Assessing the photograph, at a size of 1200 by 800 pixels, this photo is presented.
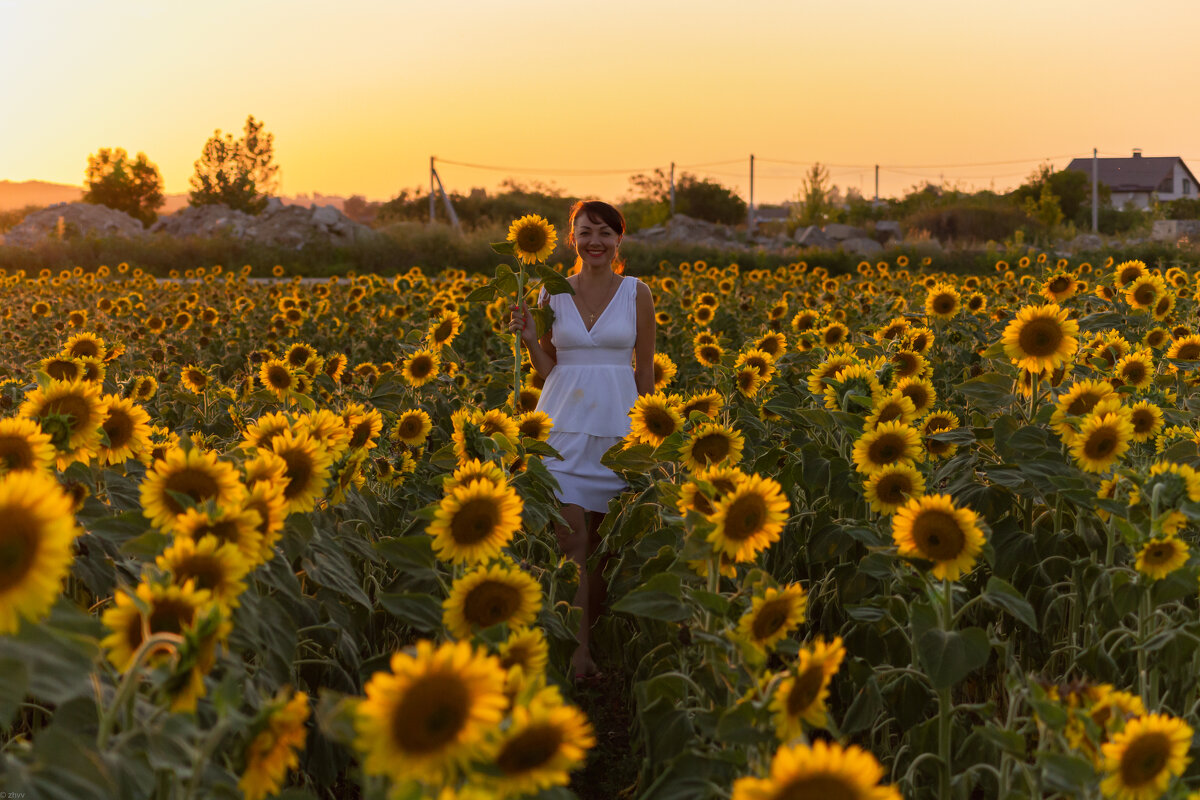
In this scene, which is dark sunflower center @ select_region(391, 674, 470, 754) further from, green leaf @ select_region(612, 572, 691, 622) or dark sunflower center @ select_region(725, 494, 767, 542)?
dark sunflower center @ select_region(725, 494, 767, 542)

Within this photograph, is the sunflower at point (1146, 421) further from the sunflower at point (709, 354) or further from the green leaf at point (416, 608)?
the sunflower at point (709, 354)

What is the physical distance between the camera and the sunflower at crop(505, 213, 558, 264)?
4.33 metres

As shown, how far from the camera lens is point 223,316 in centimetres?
1084

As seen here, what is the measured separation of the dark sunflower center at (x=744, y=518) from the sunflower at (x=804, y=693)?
429 mm

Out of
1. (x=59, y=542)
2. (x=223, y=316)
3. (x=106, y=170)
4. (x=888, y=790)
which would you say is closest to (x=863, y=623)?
(x=888, y=790)

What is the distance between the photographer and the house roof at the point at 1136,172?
84875mm

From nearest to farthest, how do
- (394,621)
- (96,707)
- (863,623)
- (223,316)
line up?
1. (96,707)
2. (863,623)
3. (394,621)
4. (223,316)

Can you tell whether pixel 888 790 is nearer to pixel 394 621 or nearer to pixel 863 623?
pixel 863 623

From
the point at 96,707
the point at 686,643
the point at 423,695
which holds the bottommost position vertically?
the point at 686,643

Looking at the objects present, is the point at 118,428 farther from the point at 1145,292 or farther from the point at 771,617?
the point at 1145,292

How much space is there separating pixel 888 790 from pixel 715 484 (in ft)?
3.75

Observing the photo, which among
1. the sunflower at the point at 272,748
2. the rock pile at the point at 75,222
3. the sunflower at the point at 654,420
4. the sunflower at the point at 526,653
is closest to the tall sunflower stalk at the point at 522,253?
the sunflower at the point at 654,420

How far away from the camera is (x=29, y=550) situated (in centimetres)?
141

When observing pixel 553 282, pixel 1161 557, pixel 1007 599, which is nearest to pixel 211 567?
pixel 1007 599
